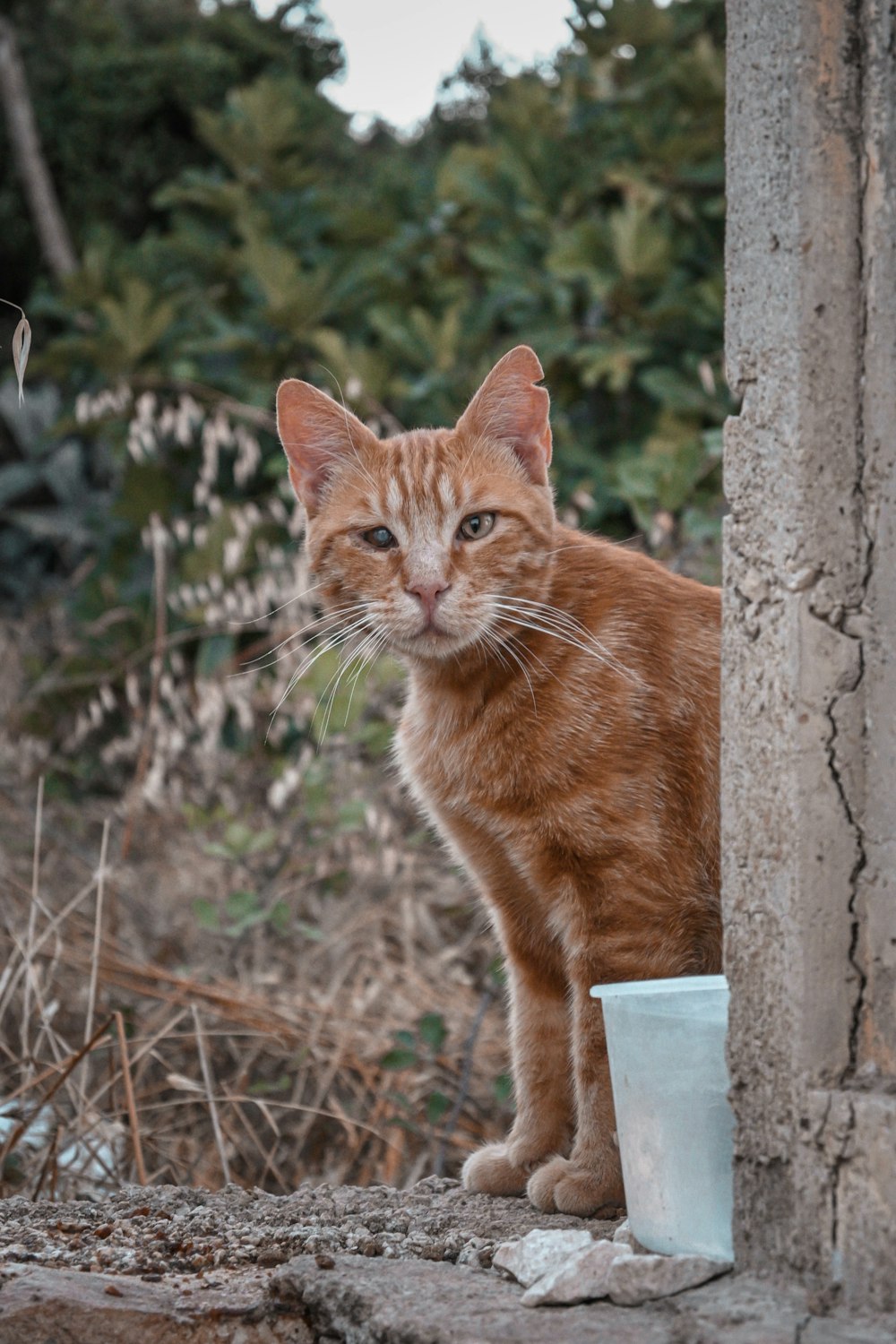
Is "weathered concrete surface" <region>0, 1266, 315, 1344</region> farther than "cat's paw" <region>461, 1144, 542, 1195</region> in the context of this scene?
No

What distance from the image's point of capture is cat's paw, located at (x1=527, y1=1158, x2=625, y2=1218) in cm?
213

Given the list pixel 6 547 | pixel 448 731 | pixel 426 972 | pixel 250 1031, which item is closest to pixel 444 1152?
pixel 250 1031

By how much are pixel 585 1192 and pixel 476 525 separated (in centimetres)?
115

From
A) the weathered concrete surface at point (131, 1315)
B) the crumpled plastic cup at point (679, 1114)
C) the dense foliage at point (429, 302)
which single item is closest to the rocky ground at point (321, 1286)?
the weathered concrete surface at point (131, 1315)

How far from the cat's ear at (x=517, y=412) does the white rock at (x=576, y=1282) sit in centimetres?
147

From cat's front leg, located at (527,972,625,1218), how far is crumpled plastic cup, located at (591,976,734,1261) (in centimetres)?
33

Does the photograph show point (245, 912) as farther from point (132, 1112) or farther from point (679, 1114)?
point (679, 1114)

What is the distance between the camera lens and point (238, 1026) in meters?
3.96

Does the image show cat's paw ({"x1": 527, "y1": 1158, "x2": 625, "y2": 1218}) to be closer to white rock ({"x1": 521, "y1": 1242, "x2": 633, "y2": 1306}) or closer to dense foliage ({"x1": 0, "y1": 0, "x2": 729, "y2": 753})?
white rock ({"x1": 521, "y1": 1242, "x2": 633, "y2": 1306})

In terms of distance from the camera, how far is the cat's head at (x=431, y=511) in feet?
8.13

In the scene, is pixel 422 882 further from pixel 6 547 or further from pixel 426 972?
pixel 6 547

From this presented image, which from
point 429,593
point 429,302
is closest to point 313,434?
point 429,593

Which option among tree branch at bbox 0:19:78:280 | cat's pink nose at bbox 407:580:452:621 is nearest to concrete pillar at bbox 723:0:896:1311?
cat's pink nose at bbox 407:580:452:621

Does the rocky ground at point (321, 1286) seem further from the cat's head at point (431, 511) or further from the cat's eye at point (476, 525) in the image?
the cat's eye at point (476, 525)
